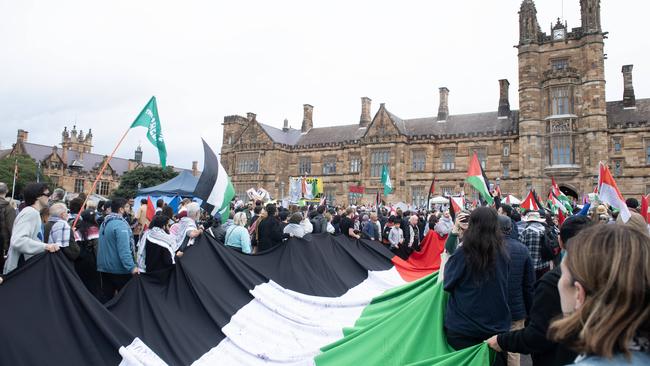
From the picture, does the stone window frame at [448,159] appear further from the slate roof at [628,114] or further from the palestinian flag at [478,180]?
the palestinian flag at [478,180]

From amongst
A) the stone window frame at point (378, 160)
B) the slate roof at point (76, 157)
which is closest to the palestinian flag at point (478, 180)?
the stone window frame at point (378, 160)

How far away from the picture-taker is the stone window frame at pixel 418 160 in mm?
41969

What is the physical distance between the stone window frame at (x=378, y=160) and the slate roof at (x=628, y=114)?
19.1m

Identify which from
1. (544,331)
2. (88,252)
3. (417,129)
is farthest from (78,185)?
(544,331)

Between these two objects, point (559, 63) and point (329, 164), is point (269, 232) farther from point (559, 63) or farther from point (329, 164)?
point (329, 164)

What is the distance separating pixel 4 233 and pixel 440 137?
129 feet

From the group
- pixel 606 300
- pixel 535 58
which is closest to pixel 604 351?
pixel 606 300

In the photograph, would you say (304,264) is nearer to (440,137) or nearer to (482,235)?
(482,235)

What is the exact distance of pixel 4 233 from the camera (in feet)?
18.4

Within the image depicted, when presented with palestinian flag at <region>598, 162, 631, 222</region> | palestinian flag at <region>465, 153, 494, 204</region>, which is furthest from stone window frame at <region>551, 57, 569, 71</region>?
palestinian flag at <region>598, 162, 631, 222</region>

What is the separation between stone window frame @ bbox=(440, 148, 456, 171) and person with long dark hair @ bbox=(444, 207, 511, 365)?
3848 cm

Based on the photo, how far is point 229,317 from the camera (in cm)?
653

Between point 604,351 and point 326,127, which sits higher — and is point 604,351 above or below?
below

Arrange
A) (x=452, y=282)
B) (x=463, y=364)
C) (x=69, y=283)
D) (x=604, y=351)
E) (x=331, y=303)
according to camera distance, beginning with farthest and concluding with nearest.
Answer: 1. (x=331, y=303)
2. (x=69, y=283)
3. (x=452, y=282)
4. (x=463, y=364)
5. (x=604, y=351)
